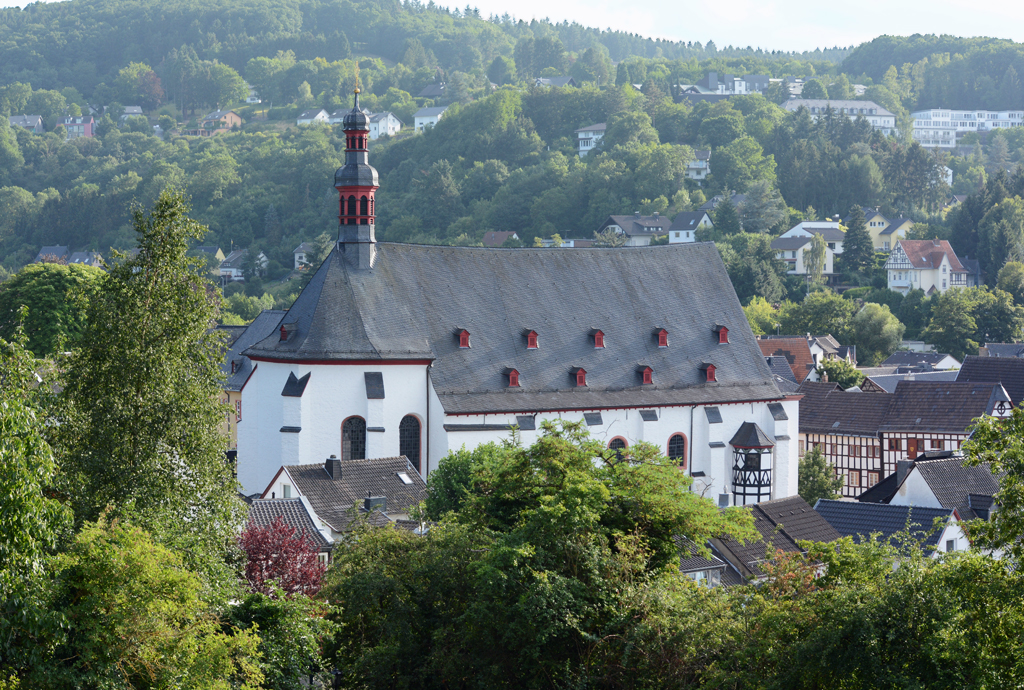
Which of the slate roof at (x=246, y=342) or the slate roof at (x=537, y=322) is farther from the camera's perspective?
the slate roof at (x=246, y=342)

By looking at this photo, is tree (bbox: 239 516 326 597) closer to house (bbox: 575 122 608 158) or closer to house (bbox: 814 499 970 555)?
house (bbox: 814 499 970 555)

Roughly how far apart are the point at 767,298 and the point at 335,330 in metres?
61.5

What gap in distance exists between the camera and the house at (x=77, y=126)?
18225cm

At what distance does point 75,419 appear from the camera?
18844 millimetres

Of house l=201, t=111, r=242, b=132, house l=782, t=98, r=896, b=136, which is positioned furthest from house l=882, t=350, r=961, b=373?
house l=201, t=111, r=242, b=132

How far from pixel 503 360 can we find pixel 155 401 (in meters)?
18.9

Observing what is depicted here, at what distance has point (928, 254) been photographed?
98500mm

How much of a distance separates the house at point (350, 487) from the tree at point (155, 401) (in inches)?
393

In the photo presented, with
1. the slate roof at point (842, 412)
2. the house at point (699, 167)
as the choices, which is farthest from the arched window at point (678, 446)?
the house at point (699, 167)

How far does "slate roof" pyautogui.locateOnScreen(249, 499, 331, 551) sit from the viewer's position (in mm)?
27156

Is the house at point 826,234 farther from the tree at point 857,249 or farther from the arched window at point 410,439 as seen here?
the arched window at point 410,439

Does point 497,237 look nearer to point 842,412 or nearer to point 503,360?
point 842,412

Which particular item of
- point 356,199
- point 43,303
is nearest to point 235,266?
point 43,303

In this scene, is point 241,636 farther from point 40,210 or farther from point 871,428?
point 40,210
